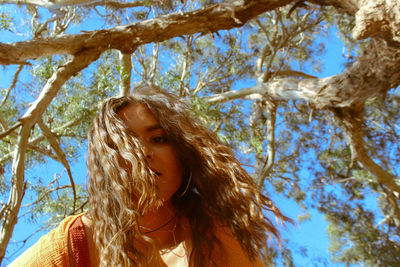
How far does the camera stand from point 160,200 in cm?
141

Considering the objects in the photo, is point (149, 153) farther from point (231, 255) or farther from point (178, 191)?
point (231, 255)

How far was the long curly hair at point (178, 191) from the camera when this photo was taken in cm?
132

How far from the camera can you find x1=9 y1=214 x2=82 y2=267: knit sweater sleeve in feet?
3.71

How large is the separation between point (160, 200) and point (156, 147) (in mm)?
207

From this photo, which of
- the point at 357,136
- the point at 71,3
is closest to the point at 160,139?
the point at 357,136

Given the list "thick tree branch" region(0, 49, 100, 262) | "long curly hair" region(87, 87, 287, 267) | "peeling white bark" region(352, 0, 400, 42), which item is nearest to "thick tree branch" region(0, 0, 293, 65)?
"thick tree branch" region(0, 49, 100, 262)

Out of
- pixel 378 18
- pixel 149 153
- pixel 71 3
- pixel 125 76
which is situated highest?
pixel 71 3

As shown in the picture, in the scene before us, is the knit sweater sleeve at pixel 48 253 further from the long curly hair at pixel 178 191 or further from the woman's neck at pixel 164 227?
the woman's neck at pixel 164 227

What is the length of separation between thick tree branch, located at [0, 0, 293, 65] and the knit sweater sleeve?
2301 millimetres

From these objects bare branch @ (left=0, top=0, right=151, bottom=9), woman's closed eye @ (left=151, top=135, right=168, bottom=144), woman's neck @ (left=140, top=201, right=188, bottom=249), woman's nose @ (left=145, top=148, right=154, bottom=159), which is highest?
bare branch @ (left=0, top=0, right=151, bottom=9)

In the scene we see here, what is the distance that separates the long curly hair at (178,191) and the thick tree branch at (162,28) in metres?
1.69

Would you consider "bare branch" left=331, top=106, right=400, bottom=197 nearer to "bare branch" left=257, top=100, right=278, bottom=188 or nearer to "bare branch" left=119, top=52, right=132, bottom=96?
"bare branch" left=257, top=100, right=278, bottom=188

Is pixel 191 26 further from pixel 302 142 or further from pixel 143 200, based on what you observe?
pixel 302 142

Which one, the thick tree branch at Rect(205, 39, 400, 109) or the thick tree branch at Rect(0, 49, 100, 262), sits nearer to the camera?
the thick tree branch at Rect(0, 49, 100, 262)
